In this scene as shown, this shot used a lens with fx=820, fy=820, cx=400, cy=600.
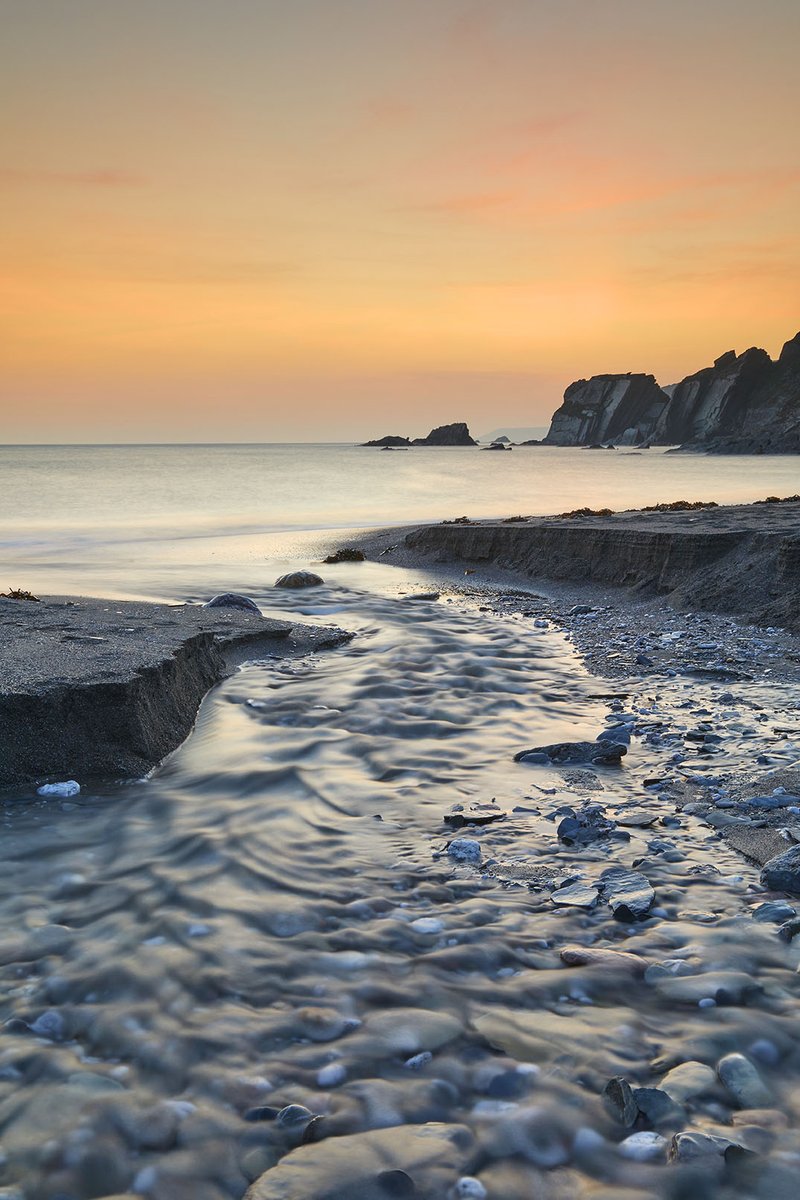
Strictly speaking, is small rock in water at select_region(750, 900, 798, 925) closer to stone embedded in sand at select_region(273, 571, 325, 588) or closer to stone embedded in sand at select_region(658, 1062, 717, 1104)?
stone embedded in sand at select_region(658, 1062, 717, 1104)

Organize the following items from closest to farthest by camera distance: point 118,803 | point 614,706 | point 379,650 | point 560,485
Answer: point 118,803, point 614,706, point 379,650, point 560,485

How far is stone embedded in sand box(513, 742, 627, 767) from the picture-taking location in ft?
22.6

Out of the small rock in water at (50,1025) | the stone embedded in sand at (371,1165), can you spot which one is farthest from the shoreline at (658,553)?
the small rock in water at (50,1025)

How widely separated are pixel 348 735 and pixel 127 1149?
5.00 m

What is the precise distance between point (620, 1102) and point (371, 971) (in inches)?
52.6

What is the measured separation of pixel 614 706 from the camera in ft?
28.2

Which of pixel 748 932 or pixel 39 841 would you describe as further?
pixel 39 841

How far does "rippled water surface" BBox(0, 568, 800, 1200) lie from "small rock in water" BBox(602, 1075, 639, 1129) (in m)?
0.05

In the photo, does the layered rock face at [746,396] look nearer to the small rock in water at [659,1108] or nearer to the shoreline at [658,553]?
the shoreline at [658,553]

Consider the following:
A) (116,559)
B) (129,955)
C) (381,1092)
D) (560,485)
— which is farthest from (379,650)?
(560,485)

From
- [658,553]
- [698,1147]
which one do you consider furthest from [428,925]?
[658,553]

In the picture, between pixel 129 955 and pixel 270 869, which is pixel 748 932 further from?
pixel 129 955

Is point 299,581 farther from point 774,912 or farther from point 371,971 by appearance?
point 774,912

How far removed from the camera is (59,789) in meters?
6.29
